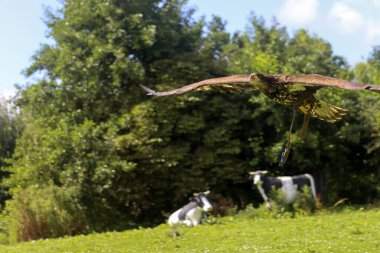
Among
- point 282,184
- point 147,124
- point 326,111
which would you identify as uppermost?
point 147,124

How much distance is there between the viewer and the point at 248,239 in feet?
31.3

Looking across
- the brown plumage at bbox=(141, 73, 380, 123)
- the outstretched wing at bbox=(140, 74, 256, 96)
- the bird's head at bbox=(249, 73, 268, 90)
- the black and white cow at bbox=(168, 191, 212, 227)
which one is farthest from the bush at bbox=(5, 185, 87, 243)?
the bird's head at bbox=(249, 73, 268, 90)

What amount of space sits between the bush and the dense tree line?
19.4 inches

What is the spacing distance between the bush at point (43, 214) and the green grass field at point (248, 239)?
5.17ft

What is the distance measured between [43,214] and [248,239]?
16.9 feet

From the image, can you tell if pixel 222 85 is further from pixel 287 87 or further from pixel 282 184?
pixel 282 184

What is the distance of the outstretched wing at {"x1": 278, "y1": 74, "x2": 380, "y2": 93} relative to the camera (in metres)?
4.20

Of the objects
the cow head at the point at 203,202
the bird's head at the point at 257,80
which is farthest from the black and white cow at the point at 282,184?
the bird's head at the point at 257,80

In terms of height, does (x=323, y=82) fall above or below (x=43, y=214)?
above

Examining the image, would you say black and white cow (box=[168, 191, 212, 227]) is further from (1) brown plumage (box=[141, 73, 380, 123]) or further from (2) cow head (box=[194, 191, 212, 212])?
(1) brown plumage (box=[141, 73, 380, 123])

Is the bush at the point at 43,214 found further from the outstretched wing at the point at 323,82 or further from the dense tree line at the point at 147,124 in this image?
the outstretched wing at the point at 323,82

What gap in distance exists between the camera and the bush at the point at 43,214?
12.5 meters

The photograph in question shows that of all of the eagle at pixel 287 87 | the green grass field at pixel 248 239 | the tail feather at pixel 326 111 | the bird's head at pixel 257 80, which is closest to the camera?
the eagle at pixel 287 87

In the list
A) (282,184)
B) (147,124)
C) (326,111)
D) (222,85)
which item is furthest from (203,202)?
(222,85)
